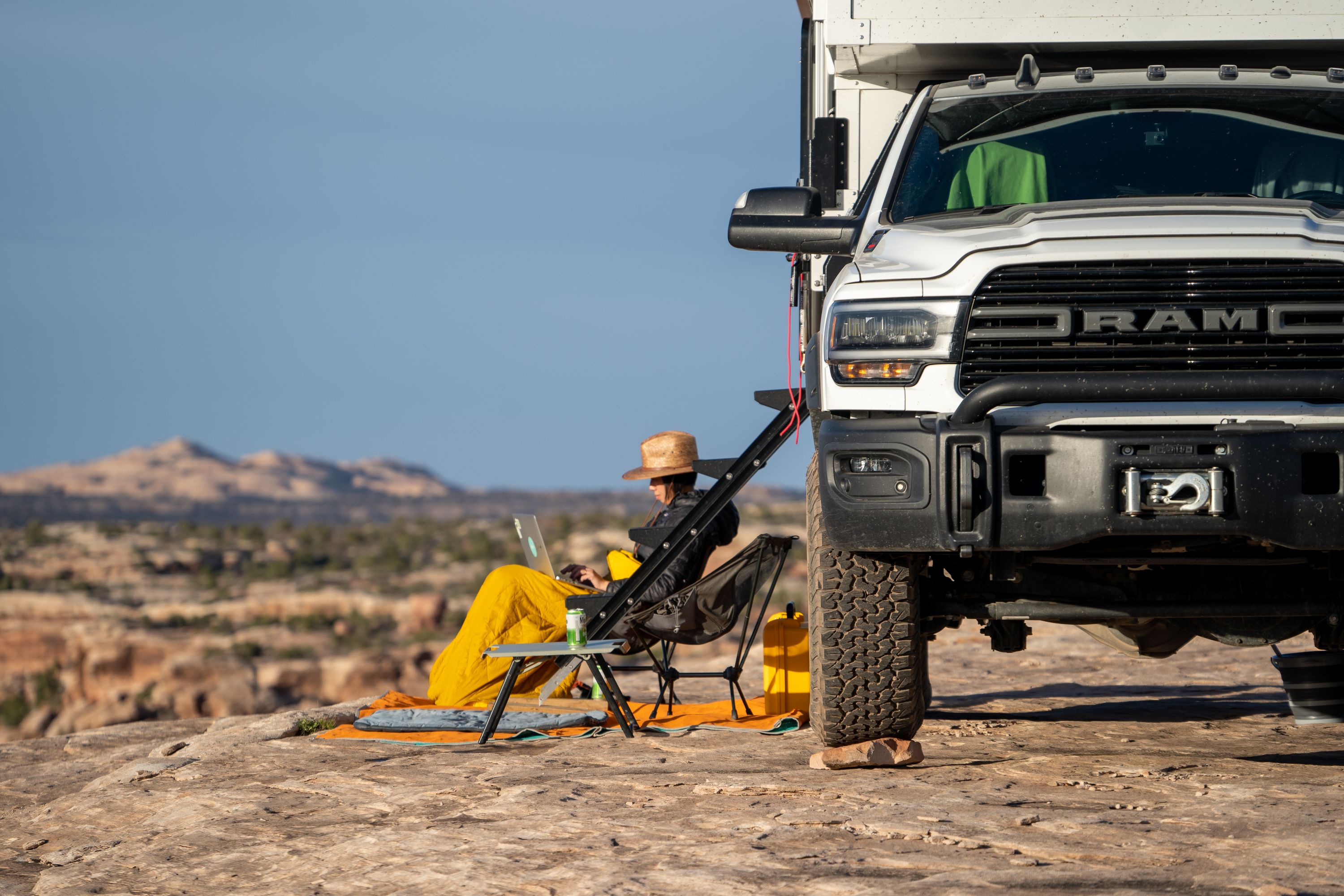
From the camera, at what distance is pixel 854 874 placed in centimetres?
377

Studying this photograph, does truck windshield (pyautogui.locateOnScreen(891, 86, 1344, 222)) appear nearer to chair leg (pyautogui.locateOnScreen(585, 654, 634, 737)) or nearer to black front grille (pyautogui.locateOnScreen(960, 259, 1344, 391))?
black front grille (pyautogui.locateOnScreen(960, 259, 1344, 391))

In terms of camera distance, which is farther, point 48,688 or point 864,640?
point 48,688

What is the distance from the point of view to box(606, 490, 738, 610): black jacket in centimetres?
741

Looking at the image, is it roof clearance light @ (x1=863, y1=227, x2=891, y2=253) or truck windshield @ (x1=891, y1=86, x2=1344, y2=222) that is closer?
roof clearance light @ (x1=863, y1=227, x2=891, y2=253)

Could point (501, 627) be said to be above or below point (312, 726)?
above

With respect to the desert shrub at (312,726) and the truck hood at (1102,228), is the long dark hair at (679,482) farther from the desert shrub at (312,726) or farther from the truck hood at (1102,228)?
the truck hood at (1102,228)

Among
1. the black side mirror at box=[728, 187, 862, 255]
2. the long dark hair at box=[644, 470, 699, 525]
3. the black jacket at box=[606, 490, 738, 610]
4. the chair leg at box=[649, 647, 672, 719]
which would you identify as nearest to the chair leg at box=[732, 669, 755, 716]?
the chair leg at box=[649, 647, 672, 719]

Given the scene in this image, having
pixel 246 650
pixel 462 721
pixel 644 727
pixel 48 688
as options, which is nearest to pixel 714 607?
pixel 644 727

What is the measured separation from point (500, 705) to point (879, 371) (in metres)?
2.93

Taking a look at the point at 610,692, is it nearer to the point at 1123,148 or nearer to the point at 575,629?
the point at 575,629

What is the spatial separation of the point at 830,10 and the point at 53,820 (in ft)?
14.2

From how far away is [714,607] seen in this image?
24.1 feet

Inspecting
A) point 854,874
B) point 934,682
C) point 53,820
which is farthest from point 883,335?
point 934,682

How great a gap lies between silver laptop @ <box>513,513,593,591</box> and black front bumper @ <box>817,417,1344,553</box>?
12.6ft
